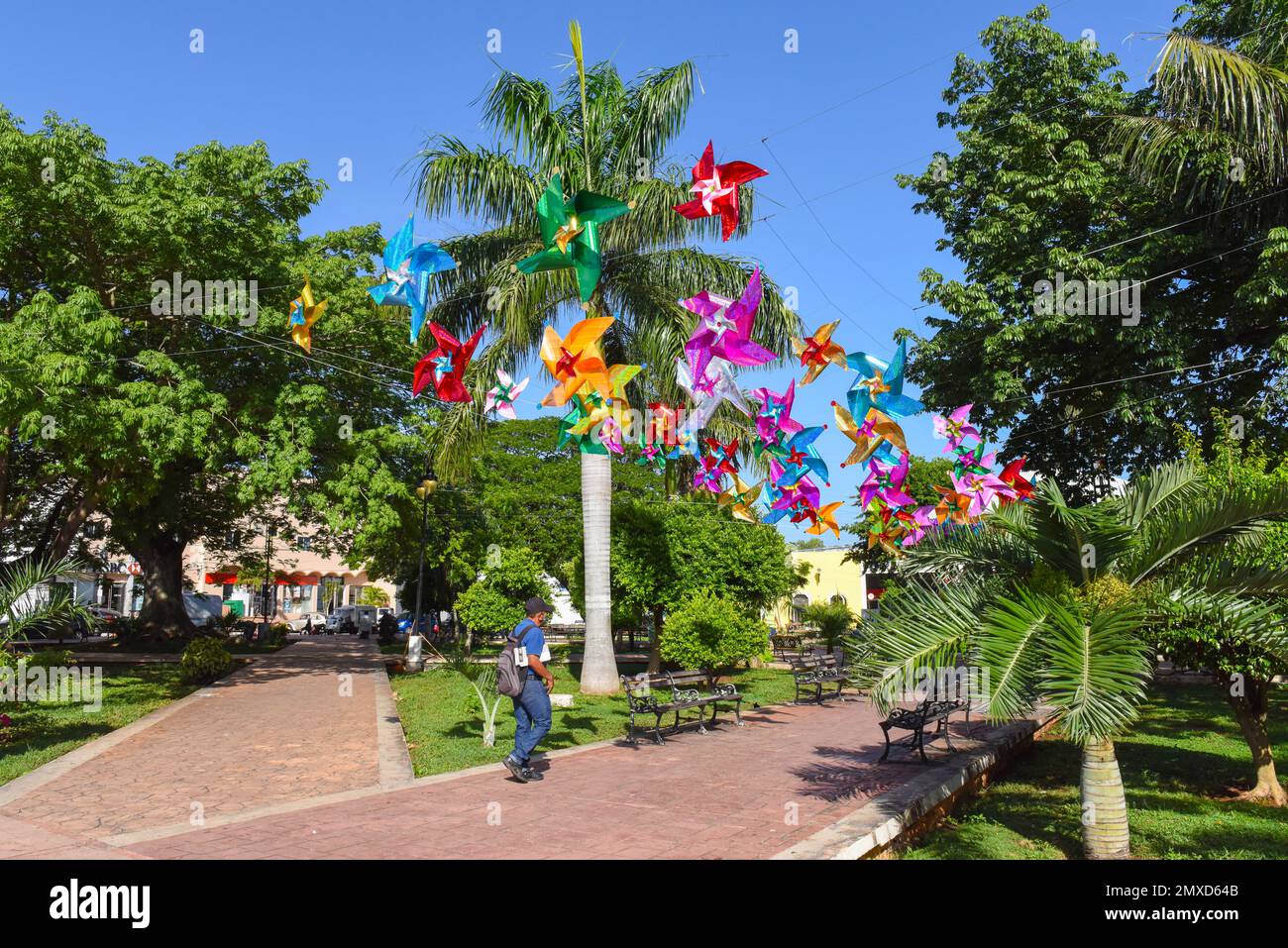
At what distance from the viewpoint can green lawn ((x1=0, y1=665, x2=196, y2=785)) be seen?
30.4 ft

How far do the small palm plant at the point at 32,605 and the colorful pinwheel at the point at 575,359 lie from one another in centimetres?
593

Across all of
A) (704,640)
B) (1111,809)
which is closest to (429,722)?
(704,640)

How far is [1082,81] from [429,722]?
17559 millimetres

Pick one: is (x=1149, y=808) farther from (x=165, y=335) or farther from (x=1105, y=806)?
(x=165, y=335)

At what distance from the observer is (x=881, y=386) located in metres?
8.38

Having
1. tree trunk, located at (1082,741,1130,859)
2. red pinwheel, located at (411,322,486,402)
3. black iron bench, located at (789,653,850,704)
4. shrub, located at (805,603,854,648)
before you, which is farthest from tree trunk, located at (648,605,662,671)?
tree trunk, located at (1082,741,1130,859)

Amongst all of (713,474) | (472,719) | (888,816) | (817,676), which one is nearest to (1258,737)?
(888,816)

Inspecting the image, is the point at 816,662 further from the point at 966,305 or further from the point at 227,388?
the point at 227,388

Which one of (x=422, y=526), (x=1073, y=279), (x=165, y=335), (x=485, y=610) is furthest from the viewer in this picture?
(x=422, y=526)

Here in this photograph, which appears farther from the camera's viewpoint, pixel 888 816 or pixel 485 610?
pixel 485 610

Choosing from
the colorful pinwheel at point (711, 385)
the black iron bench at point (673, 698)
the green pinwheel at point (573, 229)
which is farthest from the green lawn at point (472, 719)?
the green pinwheel at point (573, 229)

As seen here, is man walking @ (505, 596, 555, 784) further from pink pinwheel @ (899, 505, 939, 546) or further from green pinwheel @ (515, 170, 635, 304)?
pink pinwheel @ (899, 505, 939, 546)

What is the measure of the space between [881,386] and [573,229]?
138 inches

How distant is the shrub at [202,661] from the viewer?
57.8ft
